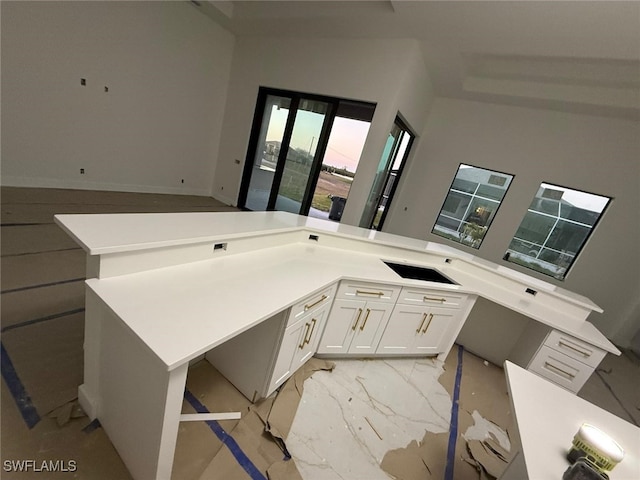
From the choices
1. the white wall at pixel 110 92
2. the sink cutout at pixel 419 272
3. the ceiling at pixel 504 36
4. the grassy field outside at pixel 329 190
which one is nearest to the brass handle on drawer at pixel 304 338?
the sink cutout at pixel 419 272

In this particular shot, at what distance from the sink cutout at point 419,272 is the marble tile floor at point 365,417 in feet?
2.79

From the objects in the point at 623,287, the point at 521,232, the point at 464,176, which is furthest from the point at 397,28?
the point at 623,287

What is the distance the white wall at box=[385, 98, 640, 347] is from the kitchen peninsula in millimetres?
2570

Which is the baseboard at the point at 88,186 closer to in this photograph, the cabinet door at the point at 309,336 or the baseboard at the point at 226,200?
the baseboard at the point at 226,200

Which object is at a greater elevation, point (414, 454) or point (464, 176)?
point (464, 176)

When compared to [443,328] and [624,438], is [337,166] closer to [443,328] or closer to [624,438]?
Result: [443,328]

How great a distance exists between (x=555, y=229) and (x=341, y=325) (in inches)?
186

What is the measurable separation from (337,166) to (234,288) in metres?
4.16

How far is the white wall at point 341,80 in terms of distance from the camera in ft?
11.9

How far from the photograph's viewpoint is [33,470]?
1084 mm

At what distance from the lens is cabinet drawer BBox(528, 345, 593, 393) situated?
6.97 feet

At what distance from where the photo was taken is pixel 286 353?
5.29 ft

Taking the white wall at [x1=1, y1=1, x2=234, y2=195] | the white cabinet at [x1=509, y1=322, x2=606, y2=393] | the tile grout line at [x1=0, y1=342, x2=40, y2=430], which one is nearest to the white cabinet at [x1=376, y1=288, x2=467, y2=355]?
the white cabinet at [x1=509, y1=322, x2=606, y2=393]

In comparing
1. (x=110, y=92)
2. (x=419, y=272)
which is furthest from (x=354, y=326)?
(x=110, y=92)
